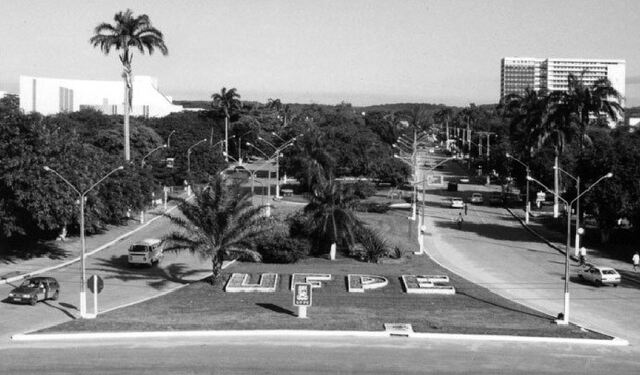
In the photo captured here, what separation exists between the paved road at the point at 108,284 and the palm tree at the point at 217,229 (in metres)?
2.87

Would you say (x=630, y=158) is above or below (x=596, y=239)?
Answer: above

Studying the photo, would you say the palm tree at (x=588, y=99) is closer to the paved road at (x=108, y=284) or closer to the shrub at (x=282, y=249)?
the shrub at (x=282, y=249)

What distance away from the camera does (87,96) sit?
458 feet

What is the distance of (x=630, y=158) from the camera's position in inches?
1999

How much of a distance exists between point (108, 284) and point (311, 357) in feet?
56.9

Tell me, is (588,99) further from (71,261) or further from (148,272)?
(71,261)

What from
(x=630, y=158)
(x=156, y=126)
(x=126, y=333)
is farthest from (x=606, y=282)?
(x=156, y=126)

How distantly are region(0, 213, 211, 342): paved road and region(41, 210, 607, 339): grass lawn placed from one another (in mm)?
1654

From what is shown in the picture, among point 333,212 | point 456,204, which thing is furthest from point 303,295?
point 456,204

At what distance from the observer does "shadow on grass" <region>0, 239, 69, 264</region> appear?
45.0 metres

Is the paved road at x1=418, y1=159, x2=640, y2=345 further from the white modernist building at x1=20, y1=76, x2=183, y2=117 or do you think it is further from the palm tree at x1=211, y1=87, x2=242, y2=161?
the white modernist building at x1=20, y1=76, x2=183, y2=117

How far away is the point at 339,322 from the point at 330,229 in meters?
15.9

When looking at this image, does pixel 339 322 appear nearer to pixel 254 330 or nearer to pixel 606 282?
pixel 254 330

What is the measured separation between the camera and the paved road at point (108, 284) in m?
30.1
